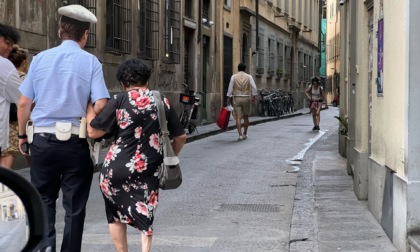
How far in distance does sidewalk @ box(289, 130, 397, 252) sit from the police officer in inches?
76.1

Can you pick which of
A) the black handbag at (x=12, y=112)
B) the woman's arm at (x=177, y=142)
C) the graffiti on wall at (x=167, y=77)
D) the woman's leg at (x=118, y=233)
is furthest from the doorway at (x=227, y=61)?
the woman's leg at (x=118, y=233)

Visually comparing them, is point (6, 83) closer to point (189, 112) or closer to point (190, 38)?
point (189, 112)

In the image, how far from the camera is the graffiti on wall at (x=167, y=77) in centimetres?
1843

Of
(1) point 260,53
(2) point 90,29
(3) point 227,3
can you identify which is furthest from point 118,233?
(1) point 260,53

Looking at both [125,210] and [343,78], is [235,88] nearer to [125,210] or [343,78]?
[343,78]

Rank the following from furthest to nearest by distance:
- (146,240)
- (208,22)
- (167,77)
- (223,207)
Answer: (208,22) → (167,77) → (223,207) → (146,240)

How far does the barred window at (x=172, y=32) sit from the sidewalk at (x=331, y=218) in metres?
9.09

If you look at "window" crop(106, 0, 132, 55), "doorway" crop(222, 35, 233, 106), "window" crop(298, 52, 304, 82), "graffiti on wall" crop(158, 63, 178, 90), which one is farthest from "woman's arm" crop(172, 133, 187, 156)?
"window" crop(298, 52, 304, 82)

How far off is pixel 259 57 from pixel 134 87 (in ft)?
93.1

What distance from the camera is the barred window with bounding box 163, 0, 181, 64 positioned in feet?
61.4

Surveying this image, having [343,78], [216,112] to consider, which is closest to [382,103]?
[343,78]

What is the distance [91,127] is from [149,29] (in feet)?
43.3

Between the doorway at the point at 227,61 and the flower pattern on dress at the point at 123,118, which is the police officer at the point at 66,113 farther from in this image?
the doorway at the point at 227,61

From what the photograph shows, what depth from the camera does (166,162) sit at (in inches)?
180
